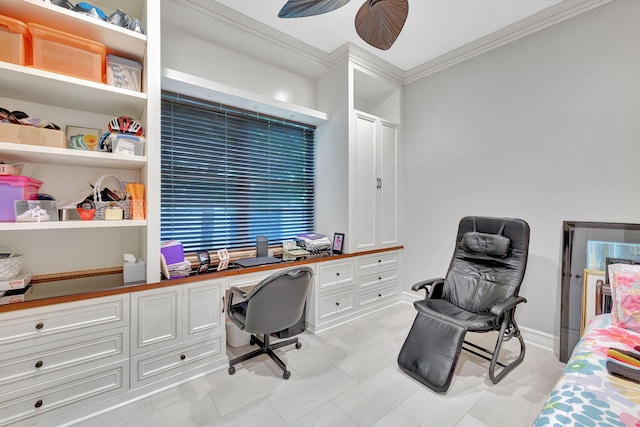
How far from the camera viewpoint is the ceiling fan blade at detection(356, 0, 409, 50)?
1599 millimetres

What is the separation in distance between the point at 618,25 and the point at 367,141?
2.25 metres

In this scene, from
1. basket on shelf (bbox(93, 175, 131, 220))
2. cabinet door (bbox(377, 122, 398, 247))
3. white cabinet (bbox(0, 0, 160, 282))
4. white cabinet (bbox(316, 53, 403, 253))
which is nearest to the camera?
white cabinet (bbox(0, 0, 160, 282))

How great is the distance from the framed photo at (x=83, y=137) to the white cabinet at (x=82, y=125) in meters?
0.05

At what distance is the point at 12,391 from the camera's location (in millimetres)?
1518

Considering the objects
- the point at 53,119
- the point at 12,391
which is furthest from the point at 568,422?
the point at 53,119

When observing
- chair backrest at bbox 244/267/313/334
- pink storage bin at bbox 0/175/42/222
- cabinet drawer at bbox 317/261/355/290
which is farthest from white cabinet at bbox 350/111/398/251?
pink storage bin at bbox 0/175/42/222

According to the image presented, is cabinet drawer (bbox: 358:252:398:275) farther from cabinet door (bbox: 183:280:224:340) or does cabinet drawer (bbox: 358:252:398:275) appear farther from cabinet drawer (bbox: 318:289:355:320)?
cabinet door (bbox: 183:280:224:340)

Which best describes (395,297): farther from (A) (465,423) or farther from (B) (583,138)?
(B) (583,138)

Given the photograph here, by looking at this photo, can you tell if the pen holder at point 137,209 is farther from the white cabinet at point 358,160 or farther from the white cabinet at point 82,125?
the white cabinet at point 358,160

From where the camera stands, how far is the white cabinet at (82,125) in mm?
1624

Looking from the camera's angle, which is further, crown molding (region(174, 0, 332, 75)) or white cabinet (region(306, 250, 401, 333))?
white cabinet (region(306, 250, 401, 333))

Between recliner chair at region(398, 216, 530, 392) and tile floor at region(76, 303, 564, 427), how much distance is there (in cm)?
13

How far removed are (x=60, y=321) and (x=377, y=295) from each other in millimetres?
2979

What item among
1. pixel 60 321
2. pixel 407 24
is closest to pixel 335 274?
pixel 60 321
